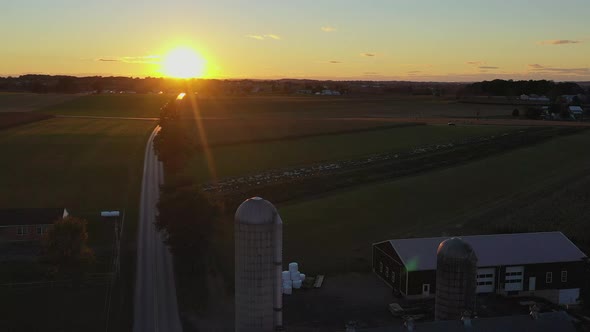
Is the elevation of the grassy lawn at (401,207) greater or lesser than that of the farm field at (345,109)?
lesser

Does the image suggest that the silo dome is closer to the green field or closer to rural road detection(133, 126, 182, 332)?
rural road detection(133, 126, 182, 332)

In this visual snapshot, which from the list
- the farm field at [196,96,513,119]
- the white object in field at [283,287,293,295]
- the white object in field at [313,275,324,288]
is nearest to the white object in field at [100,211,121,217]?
the white object in field at [313,275,324,288]

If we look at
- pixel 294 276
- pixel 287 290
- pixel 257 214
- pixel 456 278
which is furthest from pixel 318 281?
pixel 257 214

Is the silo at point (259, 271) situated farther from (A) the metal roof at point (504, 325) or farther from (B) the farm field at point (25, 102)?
(B) the farm field at point (25, 102)

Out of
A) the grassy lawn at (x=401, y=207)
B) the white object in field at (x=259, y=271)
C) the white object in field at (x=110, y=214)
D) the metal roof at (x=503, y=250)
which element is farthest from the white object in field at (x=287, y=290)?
the white object in field at (x=110, y=214)

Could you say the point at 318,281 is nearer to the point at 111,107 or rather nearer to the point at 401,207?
the point at 401,207
